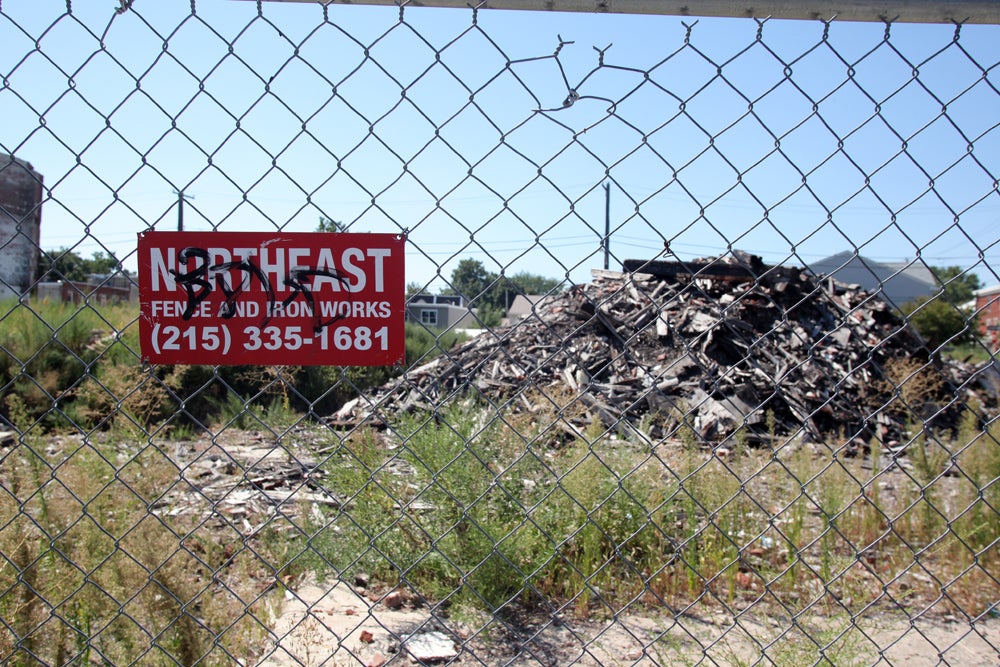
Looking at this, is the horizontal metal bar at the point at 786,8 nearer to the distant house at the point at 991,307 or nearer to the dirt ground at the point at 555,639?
the distant house at the point at 991,307

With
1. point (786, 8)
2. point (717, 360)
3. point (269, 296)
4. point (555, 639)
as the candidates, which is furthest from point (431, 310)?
point (786, 8)

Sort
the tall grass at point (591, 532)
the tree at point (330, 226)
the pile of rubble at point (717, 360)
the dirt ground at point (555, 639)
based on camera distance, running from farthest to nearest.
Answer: the pile of rubble at point (717, 360) < the tall grass at point (591, 532) < the dirt ground at point (555, 639) < the tree at point (330, 226)

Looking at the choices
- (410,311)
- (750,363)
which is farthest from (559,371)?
(410,311)


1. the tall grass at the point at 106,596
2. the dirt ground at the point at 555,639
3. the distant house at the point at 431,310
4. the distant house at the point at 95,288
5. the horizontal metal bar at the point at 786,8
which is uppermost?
the horizontal metal bar at the point at 786,8

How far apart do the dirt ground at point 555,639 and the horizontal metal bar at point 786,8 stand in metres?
1.93

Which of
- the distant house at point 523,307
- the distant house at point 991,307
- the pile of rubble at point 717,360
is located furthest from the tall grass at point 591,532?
the pile of rubble at point 717,360

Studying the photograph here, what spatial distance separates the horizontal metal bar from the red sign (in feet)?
1.98

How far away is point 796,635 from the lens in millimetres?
2797

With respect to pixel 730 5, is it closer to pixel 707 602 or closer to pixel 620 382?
pixel 707 602

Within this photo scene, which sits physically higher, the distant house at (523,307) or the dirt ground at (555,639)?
the distant house at (523,307)

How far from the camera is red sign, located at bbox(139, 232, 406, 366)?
1.68 meters

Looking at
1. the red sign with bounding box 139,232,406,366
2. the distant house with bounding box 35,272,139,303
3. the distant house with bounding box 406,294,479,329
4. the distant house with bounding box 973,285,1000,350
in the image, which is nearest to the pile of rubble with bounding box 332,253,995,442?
the distant house with bounding box 973,285,1000,350

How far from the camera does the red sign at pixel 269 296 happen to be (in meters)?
1.68

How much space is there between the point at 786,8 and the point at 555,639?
8.62 feet
